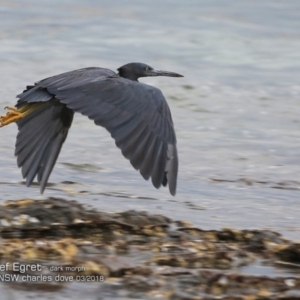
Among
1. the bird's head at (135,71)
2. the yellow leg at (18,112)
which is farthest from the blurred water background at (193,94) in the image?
the bird's head at (135,71)

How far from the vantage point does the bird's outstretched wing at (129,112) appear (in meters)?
6.76

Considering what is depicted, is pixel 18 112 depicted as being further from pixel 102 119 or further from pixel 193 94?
pixel 193 94

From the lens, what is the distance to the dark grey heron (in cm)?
680

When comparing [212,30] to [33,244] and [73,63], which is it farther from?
[33,244]

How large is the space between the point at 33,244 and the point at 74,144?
4427mm

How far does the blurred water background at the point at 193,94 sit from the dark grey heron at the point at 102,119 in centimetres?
51

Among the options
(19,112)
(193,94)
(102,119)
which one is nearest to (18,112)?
(19,112)

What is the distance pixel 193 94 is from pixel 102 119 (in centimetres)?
643

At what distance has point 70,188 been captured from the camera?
28.9 feet

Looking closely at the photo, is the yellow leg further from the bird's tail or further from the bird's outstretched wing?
the bird's outstretched wing

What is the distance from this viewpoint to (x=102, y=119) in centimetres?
706

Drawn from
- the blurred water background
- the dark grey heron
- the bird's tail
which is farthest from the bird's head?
the bird's tail

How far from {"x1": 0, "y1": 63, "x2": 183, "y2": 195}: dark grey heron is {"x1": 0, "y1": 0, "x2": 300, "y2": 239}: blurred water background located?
20.0 inches

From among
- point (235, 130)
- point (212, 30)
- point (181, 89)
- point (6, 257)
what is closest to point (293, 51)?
point (212, 30)
